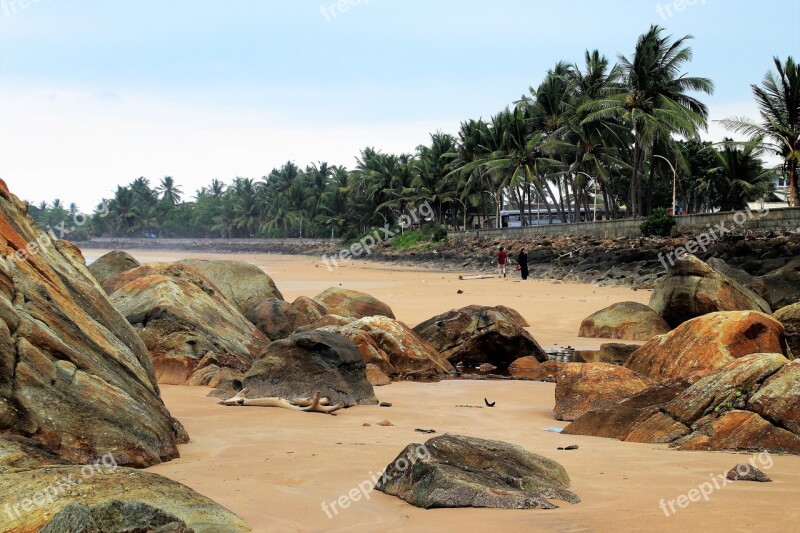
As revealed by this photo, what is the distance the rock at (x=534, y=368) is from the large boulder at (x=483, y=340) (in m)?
0.29

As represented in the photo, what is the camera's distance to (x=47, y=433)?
17.0 ft

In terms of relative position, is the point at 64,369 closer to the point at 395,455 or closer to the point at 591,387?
the point at 395,455

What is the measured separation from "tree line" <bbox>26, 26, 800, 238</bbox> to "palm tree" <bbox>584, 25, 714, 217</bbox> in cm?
7

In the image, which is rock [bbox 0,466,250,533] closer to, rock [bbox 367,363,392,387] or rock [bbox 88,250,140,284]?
rock [bbox 367,363,392,387]

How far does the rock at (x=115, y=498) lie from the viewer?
3888 mm

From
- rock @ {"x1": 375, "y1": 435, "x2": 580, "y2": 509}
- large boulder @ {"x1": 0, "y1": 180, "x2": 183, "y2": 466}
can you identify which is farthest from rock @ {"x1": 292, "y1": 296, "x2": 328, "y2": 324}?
rock @ {"x1": 375, "y1": 435, "x2": 580, "y2": 509}

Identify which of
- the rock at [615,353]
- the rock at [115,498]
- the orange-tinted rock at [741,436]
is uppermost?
the rock at [115,498]

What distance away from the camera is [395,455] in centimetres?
612

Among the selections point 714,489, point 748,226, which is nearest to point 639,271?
point 748,226

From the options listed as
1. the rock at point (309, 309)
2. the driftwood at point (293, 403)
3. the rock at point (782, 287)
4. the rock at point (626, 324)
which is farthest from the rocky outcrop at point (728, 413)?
the rock at point (782, 287)

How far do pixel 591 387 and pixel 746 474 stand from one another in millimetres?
3401

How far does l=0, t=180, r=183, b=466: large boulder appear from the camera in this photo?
5199 millimetres

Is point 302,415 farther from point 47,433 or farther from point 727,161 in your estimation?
point 727,161

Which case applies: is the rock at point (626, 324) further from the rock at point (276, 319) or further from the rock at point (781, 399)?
the rock at point (781, 399)
